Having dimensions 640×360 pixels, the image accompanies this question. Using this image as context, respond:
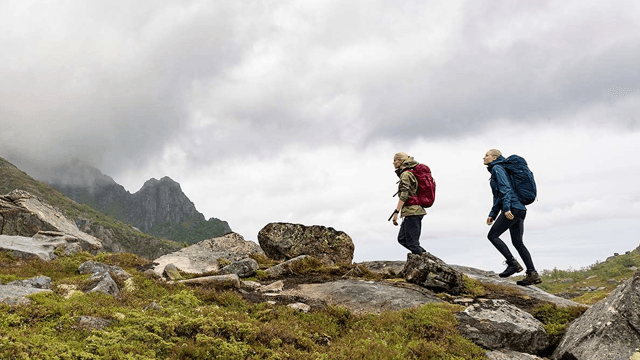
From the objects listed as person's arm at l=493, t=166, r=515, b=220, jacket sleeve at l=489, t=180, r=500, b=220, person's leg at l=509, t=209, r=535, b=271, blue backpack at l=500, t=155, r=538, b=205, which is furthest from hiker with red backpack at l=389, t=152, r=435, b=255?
person's leg at l=509, t=209, r=535, b=271

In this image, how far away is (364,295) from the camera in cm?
1212

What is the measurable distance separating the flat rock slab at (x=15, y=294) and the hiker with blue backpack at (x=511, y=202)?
13.0 m

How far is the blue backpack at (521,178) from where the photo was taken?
41.5 ft

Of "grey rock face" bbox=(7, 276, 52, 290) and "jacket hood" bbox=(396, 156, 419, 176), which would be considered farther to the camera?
"jacket hood" bbox=(396, 156, 419, 176)

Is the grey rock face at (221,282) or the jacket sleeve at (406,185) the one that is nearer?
the grey rock face at (221,282)

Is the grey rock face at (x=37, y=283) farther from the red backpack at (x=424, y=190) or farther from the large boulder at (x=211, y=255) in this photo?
Answer: the red backpack at (x=424, y=190)

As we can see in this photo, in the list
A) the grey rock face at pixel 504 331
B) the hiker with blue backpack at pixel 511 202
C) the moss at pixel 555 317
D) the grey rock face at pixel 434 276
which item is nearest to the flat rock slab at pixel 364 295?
the grey rock face at pixel 434 276

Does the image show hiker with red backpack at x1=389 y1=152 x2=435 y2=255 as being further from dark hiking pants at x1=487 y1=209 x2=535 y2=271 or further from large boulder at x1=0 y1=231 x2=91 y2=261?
large boulder at x1=0 y1=231 x2=91 y2=261

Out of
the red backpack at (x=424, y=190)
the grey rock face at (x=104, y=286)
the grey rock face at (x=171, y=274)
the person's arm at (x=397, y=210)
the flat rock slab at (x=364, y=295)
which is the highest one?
the red backpack at (x=424, y=190)

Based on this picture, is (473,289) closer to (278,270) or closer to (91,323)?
(278,270)

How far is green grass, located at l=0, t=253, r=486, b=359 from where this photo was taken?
687 cm

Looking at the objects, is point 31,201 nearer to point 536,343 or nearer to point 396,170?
point 396,170

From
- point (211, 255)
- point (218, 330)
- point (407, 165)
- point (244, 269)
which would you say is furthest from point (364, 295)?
point (211, 255)

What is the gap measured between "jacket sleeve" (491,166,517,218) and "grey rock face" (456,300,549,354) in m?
3.96
